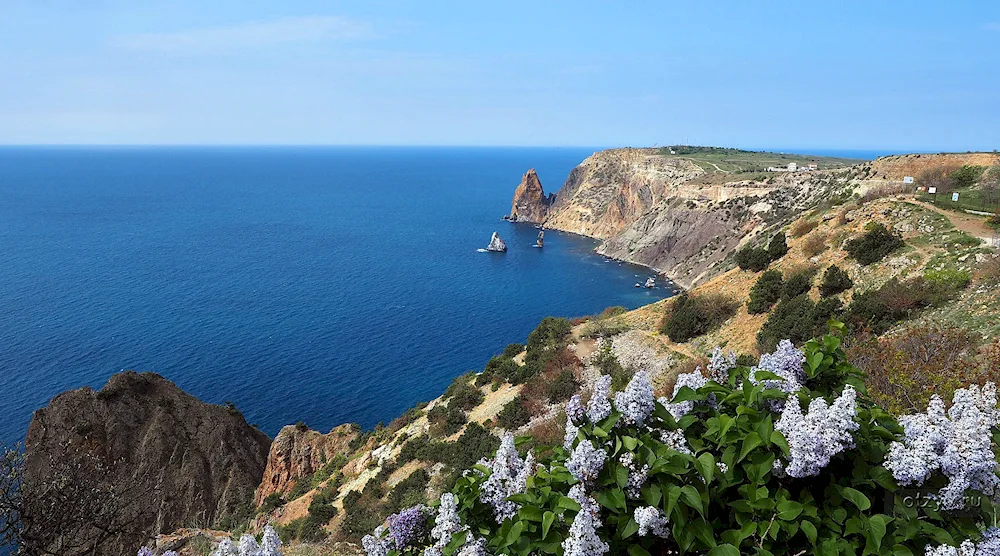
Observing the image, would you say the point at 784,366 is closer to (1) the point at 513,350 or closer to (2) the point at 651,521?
(2) the point at 651,521

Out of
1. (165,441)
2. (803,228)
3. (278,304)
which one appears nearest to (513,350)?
(803,228)

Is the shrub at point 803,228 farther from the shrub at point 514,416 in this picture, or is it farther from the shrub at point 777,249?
the shrub at point 514,416

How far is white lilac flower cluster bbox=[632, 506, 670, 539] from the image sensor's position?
4449mm

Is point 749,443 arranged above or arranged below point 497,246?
above

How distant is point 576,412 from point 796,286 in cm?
3219

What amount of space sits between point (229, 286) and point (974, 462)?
94371mm

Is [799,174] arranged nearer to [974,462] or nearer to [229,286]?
[229,286]

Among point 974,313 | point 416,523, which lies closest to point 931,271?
point 974,313

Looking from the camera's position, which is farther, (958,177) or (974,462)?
(958,177)

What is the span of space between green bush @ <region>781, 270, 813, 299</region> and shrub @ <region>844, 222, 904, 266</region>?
9.66 feet

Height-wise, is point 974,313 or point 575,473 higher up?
point 575,473

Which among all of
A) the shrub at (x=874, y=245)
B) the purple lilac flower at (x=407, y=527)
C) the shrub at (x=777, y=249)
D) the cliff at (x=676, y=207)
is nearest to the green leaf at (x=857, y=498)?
the purple lilac flower at (x=407, y=527)

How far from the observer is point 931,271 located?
28.2 m

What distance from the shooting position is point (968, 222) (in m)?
32.6
